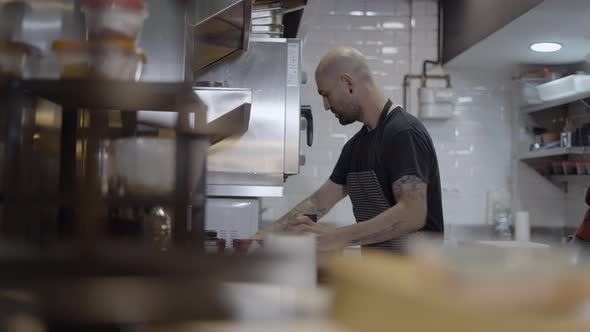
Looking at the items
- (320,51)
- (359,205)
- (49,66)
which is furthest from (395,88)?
(49,66)

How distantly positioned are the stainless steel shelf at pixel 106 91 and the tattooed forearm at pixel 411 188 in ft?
5.39

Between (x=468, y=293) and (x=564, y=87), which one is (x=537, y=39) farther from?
(x=468, y=293)

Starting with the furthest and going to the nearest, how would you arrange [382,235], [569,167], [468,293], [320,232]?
[569,167] → [382,235] → [320,232] → [468,293]

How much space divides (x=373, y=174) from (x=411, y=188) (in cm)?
33

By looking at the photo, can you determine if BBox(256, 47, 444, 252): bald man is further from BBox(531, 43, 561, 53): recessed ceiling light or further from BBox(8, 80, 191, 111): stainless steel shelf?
BBox(531, 43, 561, 53): recessed ceiling light

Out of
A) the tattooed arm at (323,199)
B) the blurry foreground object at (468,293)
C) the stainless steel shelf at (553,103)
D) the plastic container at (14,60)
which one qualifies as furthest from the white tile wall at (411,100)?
the blurry foreground object at (468,293)

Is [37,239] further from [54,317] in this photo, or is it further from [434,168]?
[434,168]

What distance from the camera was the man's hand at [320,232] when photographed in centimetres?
245

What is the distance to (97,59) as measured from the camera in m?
1.00

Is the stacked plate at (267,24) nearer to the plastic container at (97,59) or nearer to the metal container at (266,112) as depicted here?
the metal container at (266,112)

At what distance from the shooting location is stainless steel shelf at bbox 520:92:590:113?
454cm

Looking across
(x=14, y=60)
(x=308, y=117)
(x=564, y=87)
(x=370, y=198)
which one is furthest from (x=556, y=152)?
(x=14, y=60)

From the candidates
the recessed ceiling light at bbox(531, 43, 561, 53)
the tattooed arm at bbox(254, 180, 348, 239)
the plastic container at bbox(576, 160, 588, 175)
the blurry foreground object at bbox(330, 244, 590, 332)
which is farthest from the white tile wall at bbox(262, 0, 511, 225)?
the blurry foreground object at bbox(330, 244, 590, 332)

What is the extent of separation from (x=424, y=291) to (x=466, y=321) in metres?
0.05
